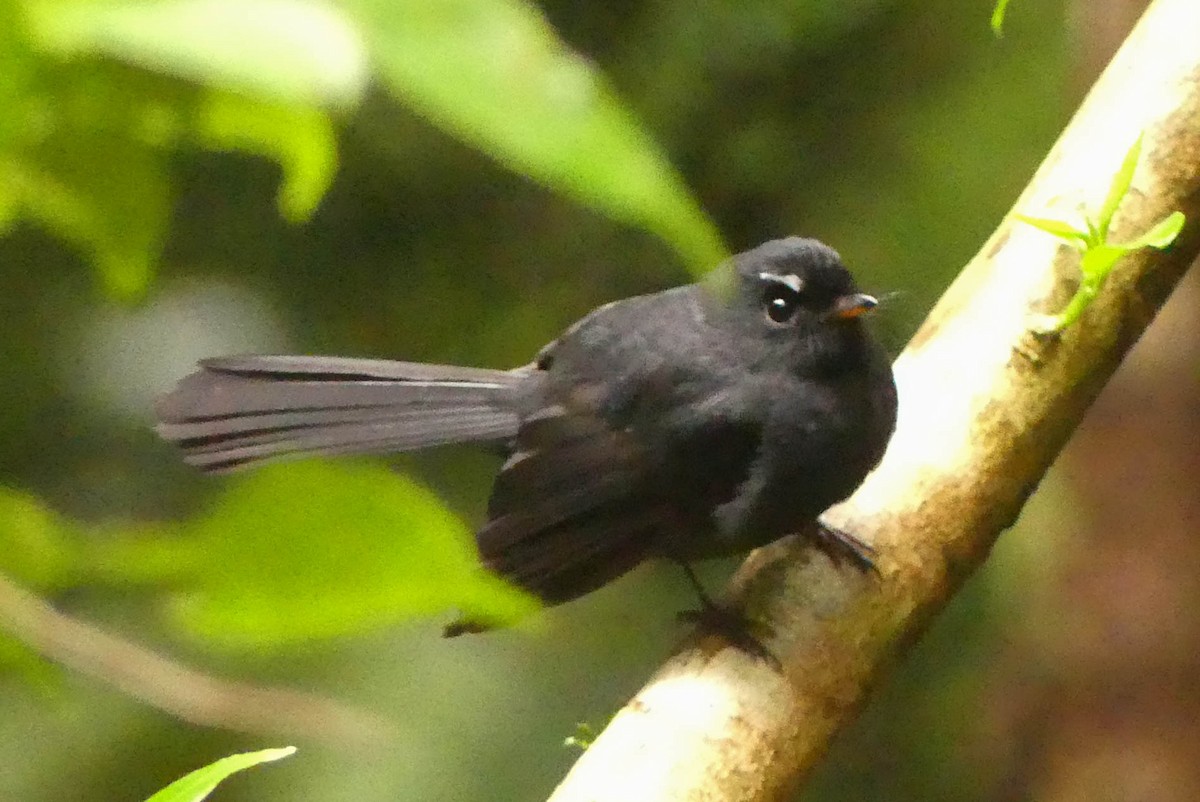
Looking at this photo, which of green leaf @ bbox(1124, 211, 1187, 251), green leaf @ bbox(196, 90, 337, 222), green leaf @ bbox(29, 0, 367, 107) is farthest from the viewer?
green leaf @ bbox(1124, 211, 1187, 251)

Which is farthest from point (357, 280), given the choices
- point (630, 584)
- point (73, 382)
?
point (630, 584)

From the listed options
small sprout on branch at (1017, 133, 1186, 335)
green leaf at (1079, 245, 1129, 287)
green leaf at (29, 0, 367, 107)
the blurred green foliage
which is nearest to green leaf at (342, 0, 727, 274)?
green leaf at (29, 0, 367, 107)

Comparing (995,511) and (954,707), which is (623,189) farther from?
(954,707)

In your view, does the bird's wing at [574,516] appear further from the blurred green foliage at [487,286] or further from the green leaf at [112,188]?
the green leaf at [112,188]

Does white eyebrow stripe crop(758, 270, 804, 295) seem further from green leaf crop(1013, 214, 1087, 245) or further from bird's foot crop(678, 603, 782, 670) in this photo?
bird's foot crop(678, 603, 782, 670)

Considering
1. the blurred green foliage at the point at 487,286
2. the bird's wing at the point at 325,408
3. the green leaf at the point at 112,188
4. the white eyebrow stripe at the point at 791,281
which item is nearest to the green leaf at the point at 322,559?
the green leaf at the point at 112,188

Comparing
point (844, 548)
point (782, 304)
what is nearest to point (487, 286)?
point (782, 304)

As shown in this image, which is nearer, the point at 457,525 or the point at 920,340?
the point at 457,525
